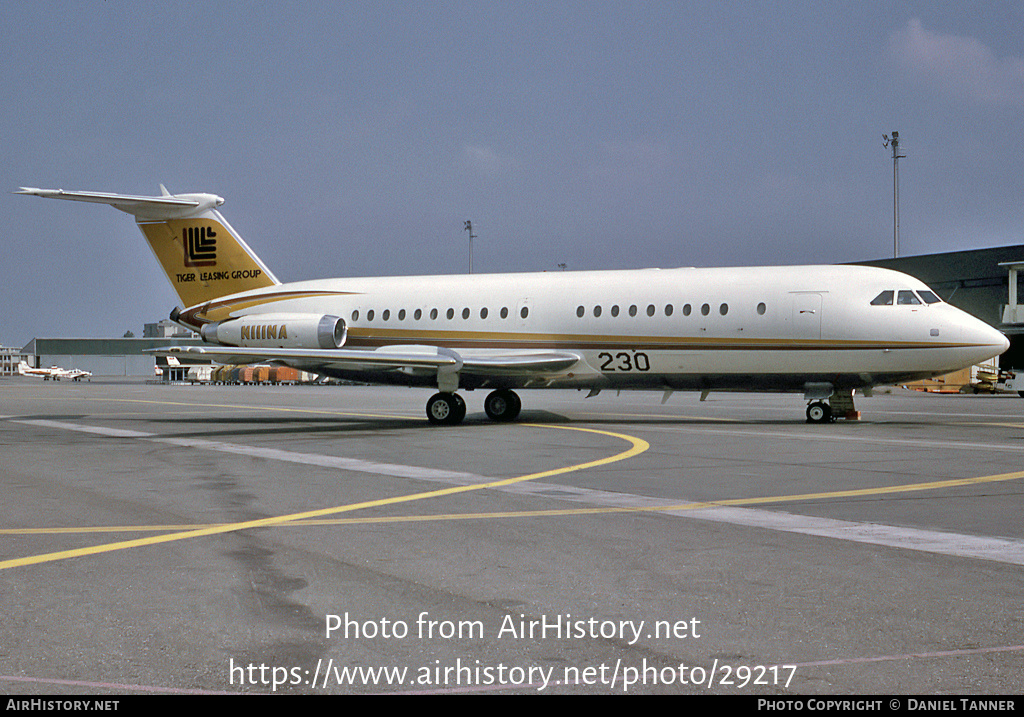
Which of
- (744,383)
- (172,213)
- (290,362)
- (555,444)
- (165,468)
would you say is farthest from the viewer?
(172,213)

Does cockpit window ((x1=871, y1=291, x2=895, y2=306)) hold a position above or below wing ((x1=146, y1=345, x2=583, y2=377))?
above

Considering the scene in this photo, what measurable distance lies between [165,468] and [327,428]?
351 inches

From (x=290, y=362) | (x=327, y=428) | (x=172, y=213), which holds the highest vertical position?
(x=172, y=213)

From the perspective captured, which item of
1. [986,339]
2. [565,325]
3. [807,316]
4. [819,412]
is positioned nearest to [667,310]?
[565,325]

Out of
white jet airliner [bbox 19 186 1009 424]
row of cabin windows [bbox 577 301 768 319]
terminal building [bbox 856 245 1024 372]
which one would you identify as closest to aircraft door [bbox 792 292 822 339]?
white jet airliner [bbox 19 186 1009 424]

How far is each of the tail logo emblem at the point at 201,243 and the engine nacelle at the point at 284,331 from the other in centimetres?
202

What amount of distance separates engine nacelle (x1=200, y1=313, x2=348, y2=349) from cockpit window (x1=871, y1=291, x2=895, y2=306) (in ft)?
45.0

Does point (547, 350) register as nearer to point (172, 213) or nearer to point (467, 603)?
point (172, 213)

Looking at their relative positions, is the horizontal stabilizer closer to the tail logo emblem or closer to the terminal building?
the tail logo emblem

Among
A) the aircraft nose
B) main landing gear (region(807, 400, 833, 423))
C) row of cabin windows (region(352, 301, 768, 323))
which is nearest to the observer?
the aircraft nose

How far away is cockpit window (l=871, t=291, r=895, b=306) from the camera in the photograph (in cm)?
2080

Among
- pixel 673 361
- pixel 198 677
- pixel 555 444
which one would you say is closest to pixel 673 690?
pixel 198 677

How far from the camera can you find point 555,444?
1734cm

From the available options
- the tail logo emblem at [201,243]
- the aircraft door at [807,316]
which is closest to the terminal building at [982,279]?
the aircraft door at [807,316]
